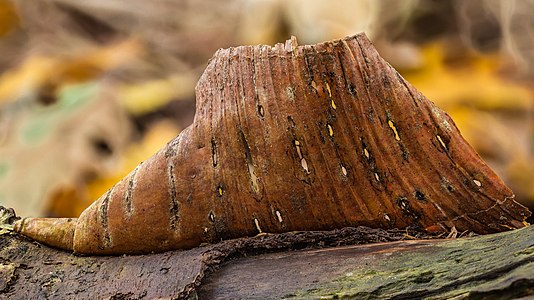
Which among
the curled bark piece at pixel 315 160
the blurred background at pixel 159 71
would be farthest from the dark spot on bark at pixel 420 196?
the blurred background at pixel 159 71

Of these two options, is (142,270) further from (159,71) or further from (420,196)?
(159,71)

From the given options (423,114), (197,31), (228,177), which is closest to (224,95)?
(228,177)

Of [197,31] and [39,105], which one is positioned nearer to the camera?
[39,105]

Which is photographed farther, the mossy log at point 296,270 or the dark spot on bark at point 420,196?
the dark spot on bark at point 420,196

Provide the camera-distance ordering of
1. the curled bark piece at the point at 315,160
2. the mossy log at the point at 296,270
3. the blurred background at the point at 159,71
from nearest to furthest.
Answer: the mossy log at the point at 296,270, the curled bark piece at the point at 315,160, the blurred background at the point at 159,71

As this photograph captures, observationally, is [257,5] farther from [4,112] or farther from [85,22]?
[4,112]

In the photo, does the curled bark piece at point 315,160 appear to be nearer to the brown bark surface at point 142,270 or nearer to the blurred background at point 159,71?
the brown bark surface at point 142,270

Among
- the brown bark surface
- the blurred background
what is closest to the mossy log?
the brown bark surface
